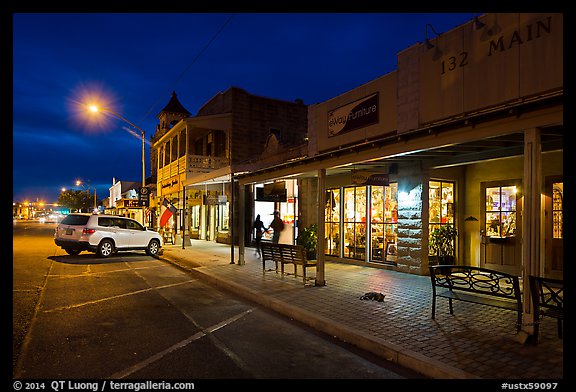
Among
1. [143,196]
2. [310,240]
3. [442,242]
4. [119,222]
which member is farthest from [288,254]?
[143,196]

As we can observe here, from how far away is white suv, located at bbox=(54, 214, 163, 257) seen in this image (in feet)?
53.3

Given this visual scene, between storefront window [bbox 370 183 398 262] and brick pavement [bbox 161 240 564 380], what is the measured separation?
1.39 m

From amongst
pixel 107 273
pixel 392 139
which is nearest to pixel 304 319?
pixel 392 139

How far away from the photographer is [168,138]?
2975 cm

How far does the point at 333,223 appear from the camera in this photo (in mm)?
15133

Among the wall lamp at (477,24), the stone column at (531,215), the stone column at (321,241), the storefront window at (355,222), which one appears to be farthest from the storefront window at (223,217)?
the stone column at (531,215)

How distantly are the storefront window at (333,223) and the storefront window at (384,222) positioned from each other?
1.80 meters

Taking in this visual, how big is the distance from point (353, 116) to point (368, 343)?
29.0 feet

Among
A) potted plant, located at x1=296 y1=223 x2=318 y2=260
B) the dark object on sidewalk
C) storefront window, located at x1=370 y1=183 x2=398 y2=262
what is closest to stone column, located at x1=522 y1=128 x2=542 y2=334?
the dark object on sidewalk

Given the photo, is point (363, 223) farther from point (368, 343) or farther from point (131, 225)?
point (131, 225)

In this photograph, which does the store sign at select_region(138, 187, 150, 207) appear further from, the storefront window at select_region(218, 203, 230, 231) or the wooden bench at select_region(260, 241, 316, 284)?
the wooden bench at select_region(260, 241, 316, 284)

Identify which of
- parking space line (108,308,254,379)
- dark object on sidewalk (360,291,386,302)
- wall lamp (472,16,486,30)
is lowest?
parking space line (108,308,254,379)

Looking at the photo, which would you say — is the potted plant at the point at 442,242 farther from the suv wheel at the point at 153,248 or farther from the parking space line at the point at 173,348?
the suv wheel at the point at 153,248

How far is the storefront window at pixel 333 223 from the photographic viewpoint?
586 inches
